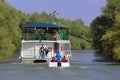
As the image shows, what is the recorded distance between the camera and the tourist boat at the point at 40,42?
6875cm

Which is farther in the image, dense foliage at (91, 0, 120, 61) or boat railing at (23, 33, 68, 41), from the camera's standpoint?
dense foliage at (91, 0, 120, 61)

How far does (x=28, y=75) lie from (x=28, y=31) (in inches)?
880

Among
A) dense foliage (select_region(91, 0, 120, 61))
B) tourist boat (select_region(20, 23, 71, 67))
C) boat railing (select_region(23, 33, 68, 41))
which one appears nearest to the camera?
tourist boat (select_region(20, 23, 71, 67))

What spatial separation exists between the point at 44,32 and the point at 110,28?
25.1 metres

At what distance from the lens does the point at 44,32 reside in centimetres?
7069

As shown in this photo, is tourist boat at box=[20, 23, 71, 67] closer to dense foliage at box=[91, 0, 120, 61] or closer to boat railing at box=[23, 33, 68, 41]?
boat railing at box=[23, 33, 68, 41]

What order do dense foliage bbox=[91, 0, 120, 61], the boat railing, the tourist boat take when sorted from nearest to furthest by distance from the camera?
the tourist boat < the boat railing < dense foliage bbox=[91, 0, 120, 61]

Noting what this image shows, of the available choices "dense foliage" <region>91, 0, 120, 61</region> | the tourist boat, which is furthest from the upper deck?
"dense foliage" <region>91, 0, 120, 61</region>

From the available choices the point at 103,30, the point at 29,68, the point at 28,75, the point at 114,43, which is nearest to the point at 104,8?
the point at 103,30

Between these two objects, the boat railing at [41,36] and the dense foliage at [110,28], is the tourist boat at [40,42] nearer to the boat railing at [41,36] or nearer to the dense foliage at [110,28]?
the boat railing at [41,36]

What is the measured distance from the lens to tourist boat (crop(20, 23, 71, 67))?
68750mm


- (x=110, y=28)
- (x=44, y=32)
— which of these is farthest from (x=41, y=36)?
(x=110, y=28)

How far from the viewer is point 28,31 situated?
74125 mm

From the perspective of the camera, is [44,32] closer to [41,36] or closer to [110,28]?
[41,36]
